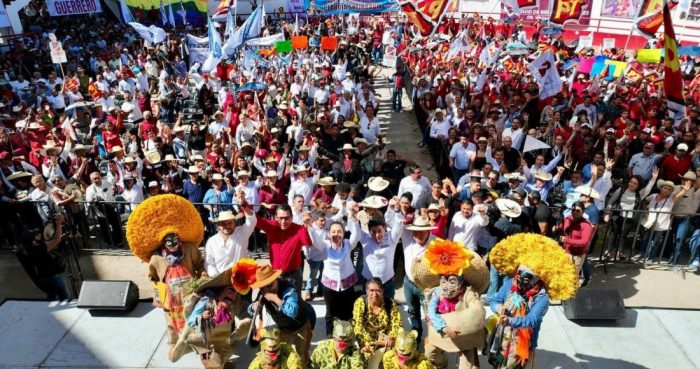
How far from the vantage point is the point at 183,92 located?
621 inches

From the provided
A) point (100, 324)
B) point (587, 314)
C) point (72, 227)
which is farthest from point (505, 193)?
point (72, 227)

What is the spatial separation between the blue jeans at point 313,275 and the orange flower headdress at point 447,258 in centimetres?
243

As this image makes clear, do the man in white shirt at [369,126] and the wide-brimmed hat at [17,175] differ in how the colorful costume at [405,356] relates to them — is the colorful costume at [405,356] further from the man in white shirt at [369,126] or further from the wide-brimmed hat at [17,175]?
the man in white shirt at [369,126]

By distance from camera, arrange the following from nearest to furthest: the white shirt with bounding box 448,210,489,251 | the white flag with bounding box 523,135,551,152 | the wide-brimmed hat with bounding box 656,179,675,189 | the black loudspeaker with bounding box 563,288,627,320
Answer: the black loudspeaker with bounding box 563,288,627,320 → the white shirt with bounding box 448,210,489,251 → the wide-brimmed hat with bounding box 656,179,675,189 → the white flag with bounding box 523,135,551,152

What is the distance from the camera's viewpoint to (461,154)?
9.20m

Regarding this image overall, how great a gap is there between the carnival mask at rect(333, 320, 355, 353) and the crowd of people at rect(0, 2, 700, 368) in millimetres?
22

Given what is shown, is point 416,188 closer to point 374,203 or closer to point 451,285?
point 374,203

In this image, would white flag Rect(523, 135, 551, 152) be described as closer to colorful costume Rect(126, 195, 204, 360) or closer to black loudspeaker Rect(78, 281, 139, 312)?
colorful costume Rect(126, 195, 204, 360)

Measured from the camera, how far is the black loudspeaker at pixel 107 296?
6230 mm

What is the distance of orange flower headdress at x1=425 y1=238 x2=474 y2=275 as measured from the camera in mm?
4375

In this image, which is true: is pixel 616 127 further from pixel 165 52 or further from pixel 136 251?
pixel 165 52

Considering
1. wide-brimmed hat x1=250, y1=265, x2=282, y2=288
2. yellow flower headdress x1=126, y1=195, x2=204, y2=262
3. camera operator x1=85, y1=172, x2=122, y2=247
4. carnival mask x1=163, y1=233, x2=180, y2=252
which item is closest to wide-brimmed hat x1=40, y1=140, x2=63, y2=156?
camera operator x1=85, y1=172, x2=122, y2=247

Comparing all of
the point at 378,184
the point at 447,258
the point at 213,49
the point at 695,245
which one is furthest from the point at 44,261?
the point at 213,49

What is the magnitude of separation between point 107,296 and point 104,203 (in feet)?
6.96
